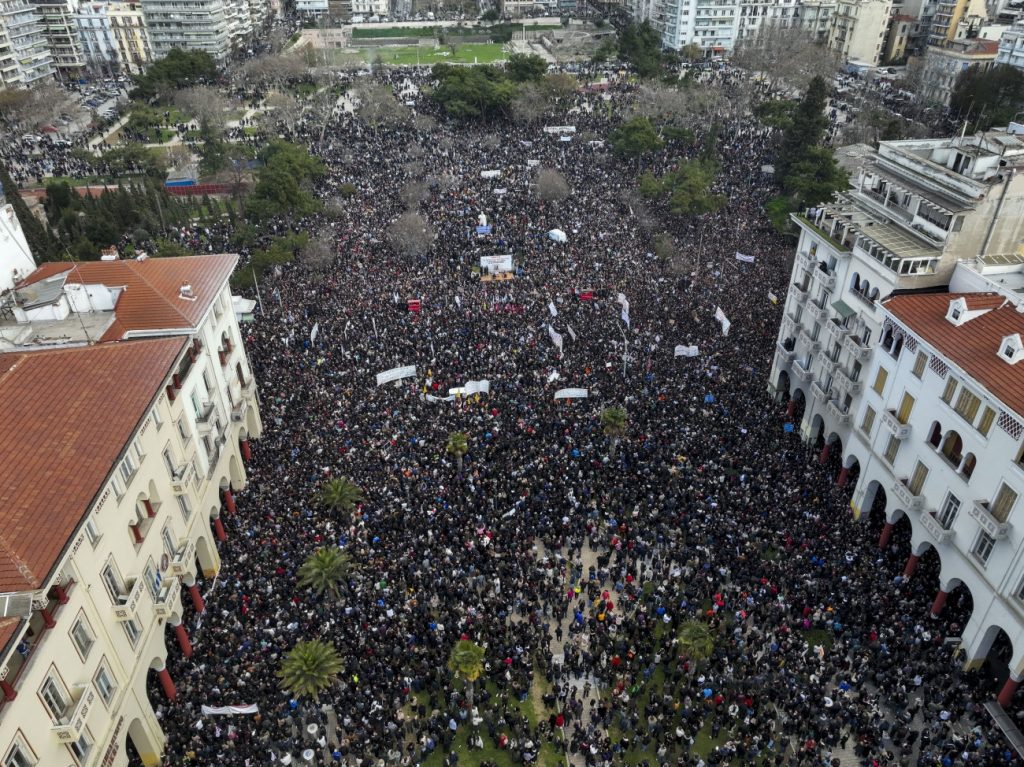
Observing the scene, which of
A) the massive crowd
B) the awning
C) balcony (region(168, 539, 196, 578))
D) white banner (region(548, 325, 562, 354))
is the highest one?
the awning

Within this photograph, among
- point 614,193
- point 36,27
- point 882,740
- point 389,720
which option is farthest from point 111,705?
point 36,27

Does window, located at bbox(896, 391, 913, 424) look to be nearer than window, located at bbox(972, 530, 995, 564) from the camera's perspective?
No

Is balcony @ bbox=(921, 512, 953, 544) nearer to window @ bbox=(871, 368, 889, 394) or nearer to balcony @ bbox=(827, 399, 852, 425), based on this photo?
window @ bbox=(871, 368, 889, 394)

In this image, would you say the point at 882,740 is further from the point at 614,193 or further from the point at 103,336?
the point at 614,193

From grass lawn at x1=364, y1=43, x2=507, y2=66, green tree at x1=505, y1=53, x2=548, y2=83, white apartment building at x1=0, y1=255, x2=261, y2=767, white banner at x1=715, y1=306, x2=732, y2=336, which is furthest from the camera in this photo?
grass lawn at x1=364, y1=43, x2=507, y2=66

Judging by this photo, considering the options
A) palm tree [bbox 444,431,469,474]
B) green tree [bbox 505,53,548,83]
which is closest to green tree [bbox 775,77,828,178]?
green tree [bbox 505,53,548,83]

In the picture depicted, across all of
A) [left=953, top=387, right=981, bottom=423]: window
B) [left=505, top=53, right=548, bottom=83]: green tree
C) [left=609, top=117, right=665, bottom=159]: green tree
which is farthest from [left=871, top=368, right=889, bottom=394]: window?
[left=505, top=53, right=548, bottom=83]: green tree

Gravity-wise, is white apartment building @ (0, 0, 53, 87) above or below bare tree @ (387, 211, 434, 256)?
above

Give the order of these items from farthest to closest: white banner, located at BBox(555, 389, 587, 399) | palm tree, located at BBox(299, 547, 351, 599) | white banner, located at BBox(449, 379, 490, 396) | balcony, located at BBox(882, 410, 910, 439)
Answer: white banner, located at BBox(555, 389, 587, 399) → white banner, located at BBox(449, 379, 490, 396) → balcony, located at BBox(882, 410, 910, 439) → palm tree, located at BBox(299, 547, 351, 599)

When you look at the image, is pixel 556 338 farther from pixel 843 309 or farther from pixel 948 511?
pixel 948 511
